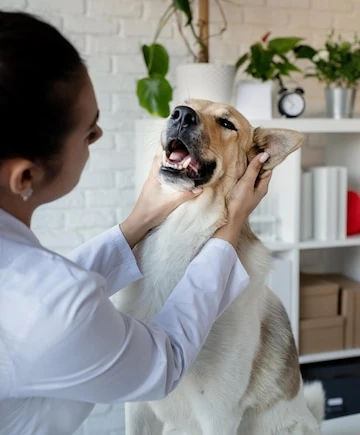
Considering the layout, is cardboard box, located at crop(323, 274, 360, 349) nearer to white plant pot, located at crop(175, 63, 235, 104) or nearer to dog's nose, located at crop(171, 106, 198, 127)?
white plant pot, located at crop(175, 63, 235, 104)

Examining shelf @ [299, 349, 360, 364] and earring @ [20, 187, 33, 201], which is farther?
shelf @ [299, 349, 360, 364]

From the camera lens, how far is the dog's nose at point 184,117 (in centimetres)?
121

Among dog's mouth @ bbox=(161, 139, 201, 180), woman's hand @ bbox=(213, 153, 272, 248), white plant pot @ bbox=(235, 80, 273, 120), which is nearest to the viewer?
woman's hand @ bbox=(213, 153, 272, 248)

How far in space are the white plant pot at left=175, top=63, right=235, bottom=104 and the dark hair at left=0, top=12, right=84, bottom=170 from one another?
4.98ft

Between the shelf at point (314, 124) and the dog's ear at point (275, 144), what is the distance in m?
Answer: 1.03

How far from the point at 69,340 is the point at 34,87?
1.04ft

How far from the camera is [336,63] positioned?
8.38 ft

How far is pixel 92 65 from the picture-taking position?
262 cm

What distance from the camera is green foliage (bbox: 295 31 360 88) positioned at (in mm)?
2529

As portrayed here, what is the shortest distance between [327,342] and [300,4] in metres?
1.59

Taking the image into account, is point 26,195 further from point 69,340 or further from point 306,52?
point 306,52

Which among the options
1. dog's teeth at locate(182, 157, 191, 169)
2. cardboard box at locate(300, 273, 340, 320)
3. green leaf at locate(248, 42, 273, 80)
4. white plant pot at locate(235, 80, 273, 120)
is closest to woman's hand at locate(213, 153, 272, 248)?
dog's teeth at locate(182, 157, 191, 169)

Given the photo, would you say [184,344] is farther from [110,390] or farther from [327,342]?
[327,342]

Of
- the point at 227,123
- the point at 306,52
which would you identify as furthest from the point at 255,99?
the point at 227,123
